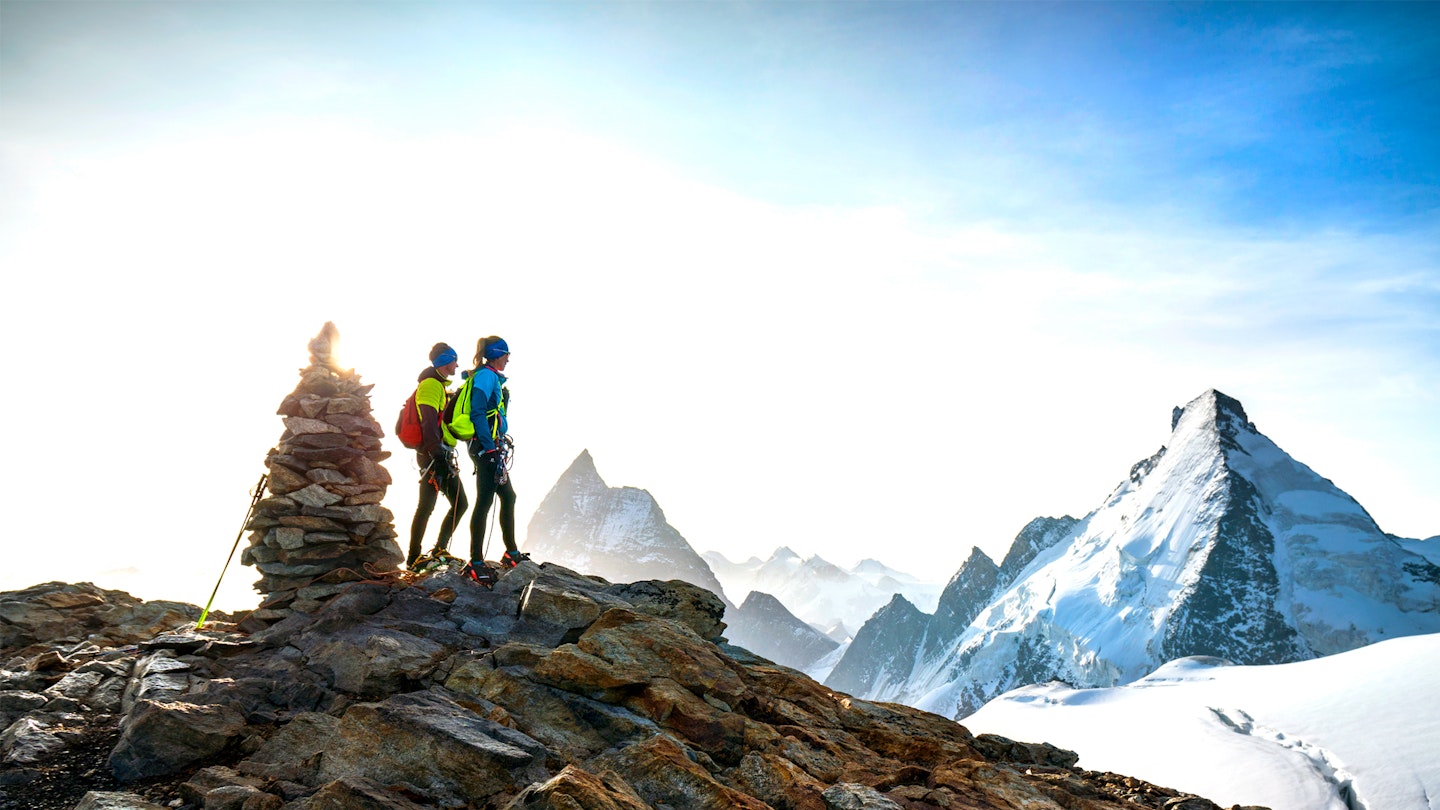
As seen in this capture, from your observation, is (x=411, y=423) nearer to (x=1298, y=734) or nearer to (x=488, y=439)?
(x=488, y=439)

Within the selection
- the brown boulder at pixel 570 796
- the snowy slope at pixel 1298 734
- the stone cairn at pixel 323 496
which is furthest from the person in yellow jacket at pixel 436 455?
the snowy slope at pixel 1298 734

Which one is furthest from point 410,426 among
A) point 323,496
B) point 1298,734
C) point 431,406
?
point 1298,734

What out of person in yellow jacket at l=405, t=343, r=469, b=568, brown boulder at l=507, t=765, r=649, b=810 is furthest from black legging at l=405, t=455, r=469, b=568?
brown boulder at l=507, t=765, r=649, b=810

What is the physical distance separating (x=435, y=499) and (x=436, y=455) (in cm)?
105

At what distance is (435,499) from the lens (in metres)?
14.7

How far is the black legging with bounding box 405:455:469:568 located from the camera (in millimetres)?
14445

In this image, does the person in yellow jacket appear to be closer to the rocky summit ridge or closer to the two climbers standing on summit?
the two climbers standing on summit

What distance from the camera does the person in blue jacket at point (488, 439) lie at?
13688 millimetres

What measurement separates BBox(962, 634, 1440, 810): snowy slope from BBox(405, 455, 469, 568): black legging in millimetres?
48149

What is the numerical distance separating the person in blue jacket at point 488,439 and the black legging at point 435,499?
2.95ft

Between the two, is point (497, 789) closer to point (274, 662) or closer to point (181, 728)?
point (181, 728)

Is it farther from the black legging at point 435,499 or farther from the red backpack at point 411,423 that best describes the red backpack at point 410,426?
the black legging at point 435,499

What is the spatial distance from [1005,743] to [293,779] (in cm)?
1177

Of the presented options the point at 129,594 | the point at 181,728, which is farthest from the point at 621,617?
the point at 129,594
